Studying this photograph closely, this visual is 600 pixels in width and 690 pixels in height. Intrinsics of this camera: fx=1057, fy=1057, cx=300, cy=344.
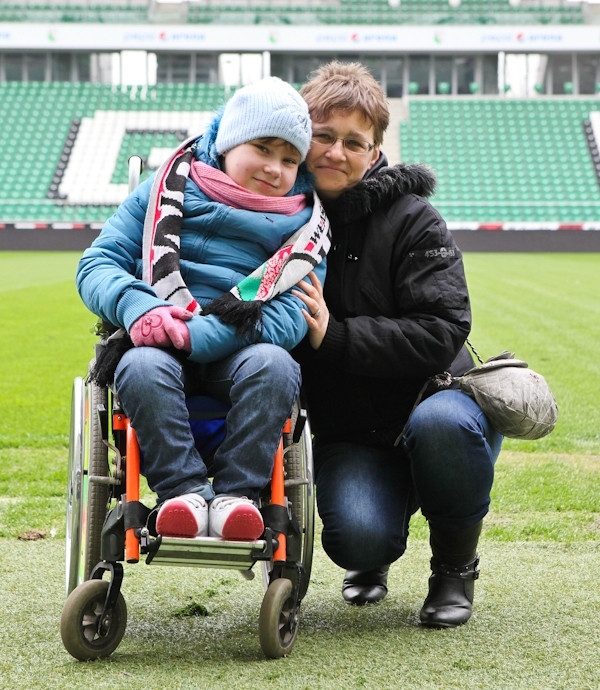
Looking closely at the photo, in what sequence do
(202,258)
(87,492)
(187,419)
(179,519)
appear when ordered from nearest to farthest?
1. (179,519)
2. (187,419)
3. (87,492)
4. (202,258)

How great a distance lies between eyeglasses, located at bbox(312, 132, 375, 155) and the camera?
2809 mm

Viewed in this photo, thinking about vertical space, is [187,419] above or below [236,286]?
below

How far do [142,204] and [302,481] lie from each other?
80 cm

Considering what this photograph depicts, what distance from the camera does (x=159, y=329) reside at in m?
2.39

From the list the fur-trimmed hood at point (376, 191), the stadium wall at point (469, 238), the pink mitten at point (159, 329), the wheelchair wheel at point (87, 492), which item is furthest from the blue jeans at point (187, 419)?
the stadium wall at point (469, 238)

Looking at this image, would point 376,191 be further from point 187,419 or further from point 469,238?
point 469,238

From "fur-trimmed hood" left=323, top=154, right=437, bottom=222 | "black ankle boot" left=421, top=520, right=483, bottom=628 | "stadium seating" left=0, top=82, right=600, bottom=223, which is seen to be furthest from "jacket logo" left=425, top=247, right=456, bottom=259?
"stadium seating" left=0, top=82, right=600, bottom=223

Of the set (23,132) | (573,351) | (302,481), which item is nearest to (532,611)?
(302,481)

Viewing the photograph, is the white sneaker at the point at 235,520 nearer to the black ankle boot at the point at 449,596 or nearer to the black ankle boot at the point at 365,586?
the black ankle boot at the point at 449,596

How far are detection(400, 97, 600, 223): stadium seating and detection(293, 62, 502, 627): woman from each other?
76.3 feet

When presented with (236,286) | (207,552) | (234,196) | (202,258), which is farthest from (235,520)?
(234,196)

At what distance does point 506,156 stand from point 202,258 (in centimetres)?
2726

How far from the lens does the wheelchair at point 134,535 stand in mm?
2299

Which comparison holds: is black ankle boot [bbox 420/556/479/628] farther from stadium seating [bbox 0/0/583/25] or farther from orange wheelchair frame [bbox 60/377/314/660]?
stadium seating [bbox 0/0/583/25]
